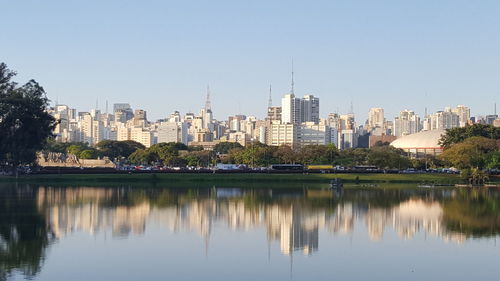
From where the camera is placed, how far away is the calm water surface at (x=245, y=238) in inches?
1111

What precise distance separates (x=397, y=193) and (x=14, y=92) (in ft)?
125

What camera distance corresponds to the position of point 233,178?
87.6 metres

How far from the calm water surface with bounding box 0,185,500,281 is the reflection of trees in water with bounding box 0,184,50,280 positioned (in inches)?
1.9

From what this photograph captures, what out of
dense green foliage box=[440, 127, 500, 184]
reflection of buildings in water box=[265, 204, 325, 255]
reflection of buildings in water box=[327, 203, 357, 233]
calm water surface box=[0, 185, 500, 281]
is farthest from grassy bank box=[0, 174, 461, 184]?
reflection of buildings in water box=[265, 204, 325, 255]

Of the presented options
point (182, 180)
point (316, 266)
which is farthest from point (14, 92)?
point (316, 266)

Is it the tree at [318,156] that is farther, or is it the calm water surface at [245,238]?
the tree at [318,156]

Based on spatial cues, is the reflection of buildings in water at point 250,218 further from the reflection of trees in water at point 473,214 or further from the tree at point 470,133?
the tree at point 470,133

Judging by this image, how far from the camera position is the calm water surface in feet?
92.6

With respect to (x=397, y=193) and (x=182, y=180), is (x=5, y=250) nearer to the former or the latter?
(x=397, y=193)

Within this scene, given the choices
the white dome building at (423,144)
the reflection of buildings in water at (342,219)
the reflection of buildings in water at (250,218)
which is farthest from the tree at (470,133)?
the reflection of buildings in water at (342,219)

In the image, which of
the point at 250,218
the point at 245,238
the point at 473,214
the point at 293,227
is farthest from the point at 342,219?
the point at 245,238

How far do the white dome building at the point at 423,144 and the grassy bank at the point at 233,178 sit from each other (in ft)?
263

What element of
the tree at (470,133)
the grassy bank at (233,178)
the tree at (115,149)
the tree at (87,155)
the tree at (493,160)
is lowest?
the grassy bank at (233,178)

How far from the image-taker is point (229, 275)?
89.8ft
